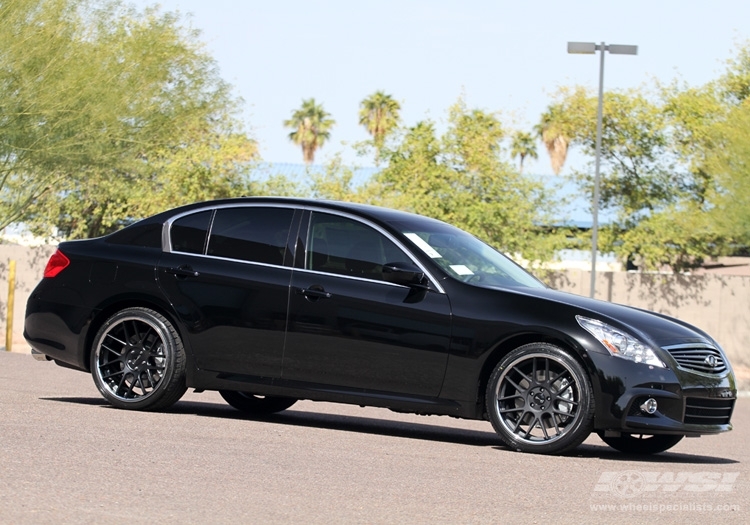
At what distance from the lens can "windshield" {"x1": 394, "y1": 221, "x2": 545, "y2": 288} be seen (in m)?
9.55

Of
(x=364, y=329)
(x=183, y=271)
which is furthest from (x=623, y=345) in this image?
(x=183, y=271)

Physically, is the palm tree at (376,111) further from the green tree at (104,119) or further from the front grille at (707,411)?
the front grille at (707,411)

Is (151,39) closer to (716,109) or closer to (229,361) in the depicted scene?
(716,109)

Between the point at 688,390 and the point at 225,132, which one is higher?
the point at 225,132

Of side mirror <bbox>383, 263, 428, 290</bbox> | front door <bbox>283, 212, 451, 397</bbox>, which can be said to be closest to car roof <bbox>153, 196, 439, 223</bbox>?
front door <bbox>283, 212, 451, 397</bbox>

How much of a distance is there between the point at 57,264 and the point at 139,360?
1.26 m

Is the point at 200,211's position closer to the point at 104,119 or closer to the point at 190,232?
the point at 190,232

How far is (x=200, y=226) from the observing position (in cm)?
1036

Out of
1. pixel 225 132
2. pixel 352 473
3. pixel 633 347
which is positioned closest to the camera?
pixel 352 473

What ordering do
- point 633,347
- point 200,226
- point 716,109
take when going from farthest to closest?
point 716,109 → point 200,226 → point 633,347

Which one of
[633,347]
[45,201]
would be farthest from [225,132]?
[633,347]

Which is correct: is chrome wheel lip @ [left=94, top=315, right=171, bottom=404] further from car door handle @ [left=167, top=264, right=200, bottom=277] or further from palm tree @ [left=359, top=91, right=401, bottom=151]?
palm tree @ [left=359, top=91, right=401, bottom=151]

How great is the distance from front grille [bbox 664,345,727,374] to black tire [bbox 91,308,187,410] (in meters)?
3.60

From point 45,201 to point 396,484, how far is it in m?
33.1
